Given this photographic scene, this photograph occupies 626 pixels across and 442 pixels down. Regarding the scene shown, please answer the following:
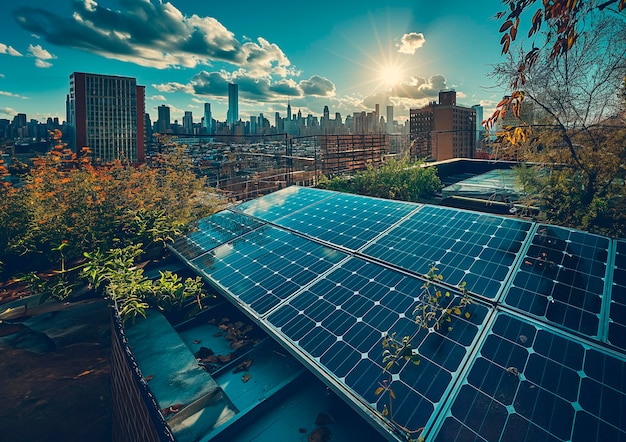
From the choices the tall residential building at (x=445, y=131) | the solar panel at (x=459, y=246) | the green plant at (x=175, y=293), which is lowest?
the green plant at (x=175, y=293)

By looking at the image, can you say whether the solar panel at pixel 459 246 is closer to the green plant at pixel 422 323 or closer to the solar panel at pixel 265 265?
the green plant at pixel 422 323

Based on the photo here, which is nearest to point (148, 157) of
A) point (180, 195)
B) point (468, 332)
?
point (180, 195)

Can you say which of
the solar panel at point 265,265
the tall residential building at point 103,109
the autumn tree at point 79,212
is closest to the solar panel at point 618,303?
the solar panel at point 265,265

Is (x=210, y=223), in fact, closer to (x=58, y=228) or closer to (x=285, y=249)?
(x=285, y=249)

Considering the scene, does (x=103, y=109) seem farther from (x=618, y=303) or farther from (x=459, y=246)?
(x=618, y=303)

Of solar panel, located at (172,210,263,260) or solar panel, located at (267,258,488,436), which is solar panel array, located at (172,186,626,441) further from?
solar panel, located at (172,210,263,260)

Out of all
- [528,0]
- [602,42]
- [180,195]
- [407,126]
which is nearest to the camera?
[528,0]
